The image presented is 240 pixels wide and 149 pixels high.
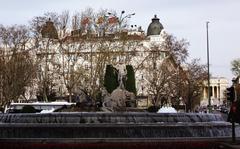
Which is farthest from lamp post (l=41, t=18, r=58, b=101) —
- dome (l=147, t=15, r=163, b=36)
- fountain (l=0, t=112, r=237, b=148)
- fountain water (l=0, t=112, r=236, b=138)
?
dome (l=147, t=15, r=163, b=36)

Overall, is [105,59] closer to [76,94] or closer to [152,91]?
[152,91]

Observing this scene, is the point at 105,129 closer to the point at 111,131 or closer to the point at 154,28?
the point at 111,131

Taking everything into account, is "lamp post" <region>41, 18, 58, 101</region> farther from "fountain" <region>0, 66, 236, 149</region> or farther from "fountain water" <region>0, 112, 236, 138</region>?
"fountain water" <region>0, 112, 236, 138</region>

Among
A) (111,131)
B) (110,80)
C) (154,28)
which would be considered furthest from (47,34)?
(154,28)

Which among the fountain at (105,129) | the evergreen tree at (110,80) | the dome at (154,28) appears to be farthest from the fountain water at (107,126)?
the dome at (154,28)

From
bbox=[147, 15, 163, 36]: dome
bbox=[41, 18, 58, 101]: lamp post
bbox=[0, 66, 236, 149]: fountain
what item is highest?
bbox=[147, 15, 163, 36]: dome

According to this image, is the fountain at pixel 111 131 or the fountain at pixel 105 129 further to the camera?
the fountain at pixel 105 129

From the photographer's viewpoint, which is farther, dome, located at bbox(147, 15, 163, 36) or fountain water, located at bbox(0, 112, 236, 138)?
dome, located at bbox(147, 15, 163, 36)

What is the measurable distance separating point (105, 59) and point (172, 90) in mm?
13363

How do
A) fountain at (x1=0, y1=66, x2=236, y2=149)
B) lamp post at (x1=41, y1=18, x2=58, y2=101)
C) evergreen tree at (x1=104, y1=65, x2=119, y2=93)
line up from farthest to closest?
lamp post at (x1=41, y1=18, x2=58, y2=101)
evergreen tree at (x1=104, y1=65, x2=119, y2=93)
fountain at (x1=0, y1=66, x2=236, y2=149)

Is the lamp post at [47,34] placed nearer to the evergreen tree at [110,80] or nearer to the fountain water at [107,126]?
Result: the evergreen tree at [110,80]

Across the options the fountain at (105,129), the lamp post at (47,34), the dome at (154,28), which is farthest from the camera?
the dome at (154,28)

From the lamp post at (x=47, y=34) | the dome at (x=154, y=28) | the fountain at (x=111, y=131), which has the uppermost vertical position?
the dome at (x=154, y=28)

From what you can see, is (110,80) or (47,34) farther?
(47,34)
